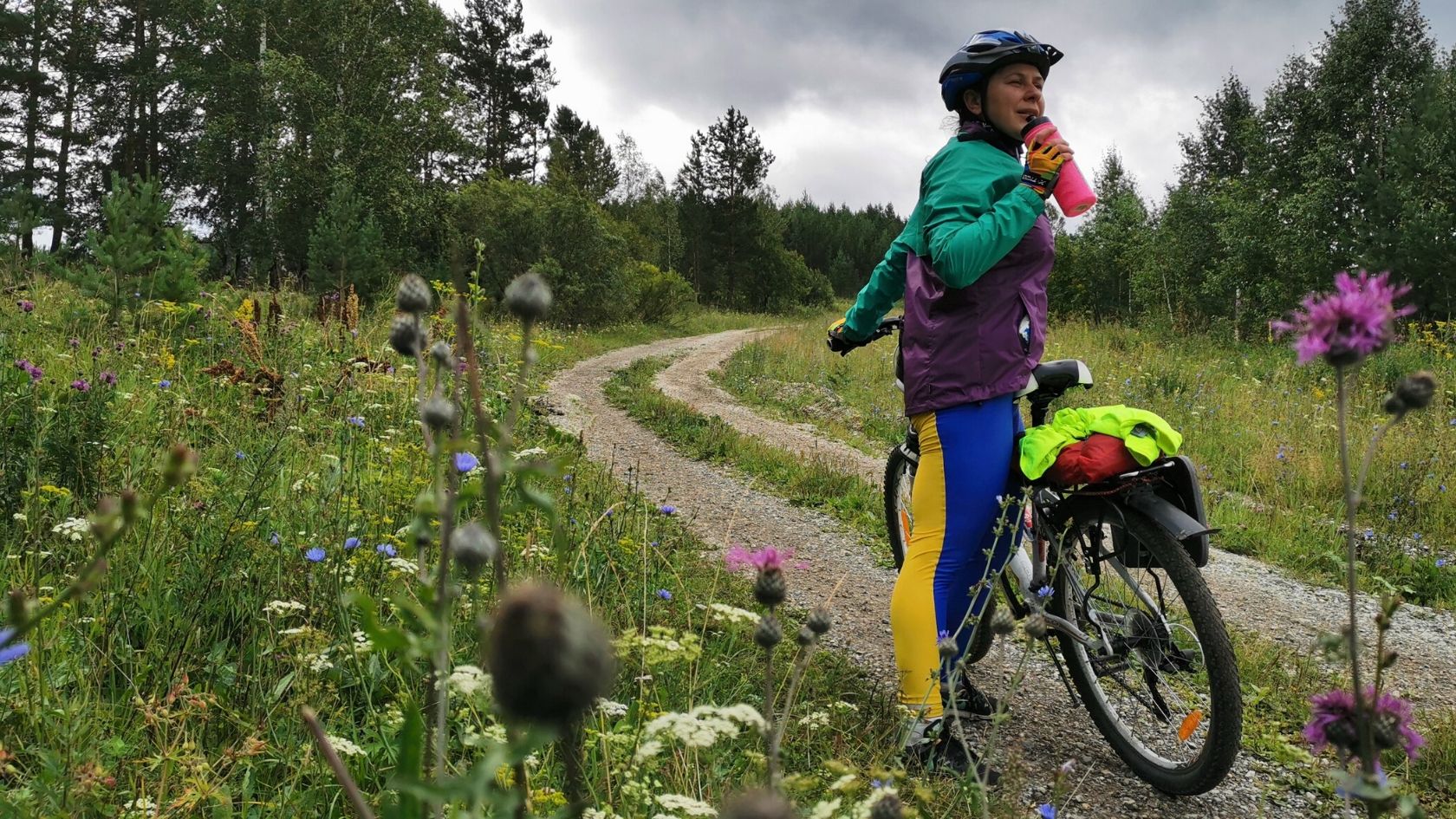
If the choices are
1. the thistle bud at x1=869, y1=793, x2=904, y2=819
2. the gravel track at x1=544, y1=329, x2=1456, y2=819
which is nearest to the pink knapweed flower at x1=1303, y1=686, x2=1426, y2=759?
the gravel track at x1=544, y1=329, x2=1456, y2=819

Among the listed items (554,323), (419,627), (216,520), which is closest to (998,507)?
(419,627)

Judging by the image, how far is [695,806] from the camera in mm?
1145

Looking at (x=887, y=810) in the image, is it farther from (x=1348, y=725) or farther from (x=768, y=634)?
(x=1348, y=725)

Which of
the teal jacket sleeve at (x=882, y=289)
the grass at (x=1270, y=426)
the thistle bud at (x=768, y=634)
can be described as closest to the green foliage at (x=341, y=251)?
the grass at (x=1270, y=426)

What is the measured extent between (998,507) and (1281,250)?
71.7 ft

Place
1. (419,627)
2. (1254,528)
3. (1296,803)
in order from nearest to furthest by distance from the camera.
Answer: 1. (419,627)
2. (1296,803)
3. (1254,528)

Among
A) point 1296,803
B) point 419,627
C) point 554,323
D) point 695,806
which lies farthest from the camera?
point 554,323

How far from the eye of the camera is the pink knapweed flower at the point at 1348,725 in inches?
28.1

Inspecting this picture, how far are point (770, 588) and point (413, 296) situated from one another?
1.98 ft

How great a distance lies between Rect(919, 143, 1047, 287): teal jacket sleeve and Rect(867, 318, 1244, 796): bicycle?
0.46 m

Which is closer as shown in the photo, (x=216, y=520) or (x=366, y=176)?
(x=216, y=520)

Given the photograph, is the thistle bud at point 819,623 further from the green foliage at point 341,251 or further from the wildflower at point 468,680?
the green foliage at point 341,251

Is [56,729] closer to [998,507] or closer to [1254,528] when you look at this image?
[998,507]

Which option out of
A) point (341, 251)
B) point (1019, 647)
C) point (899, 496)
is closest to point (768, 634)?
point (899, 496)
